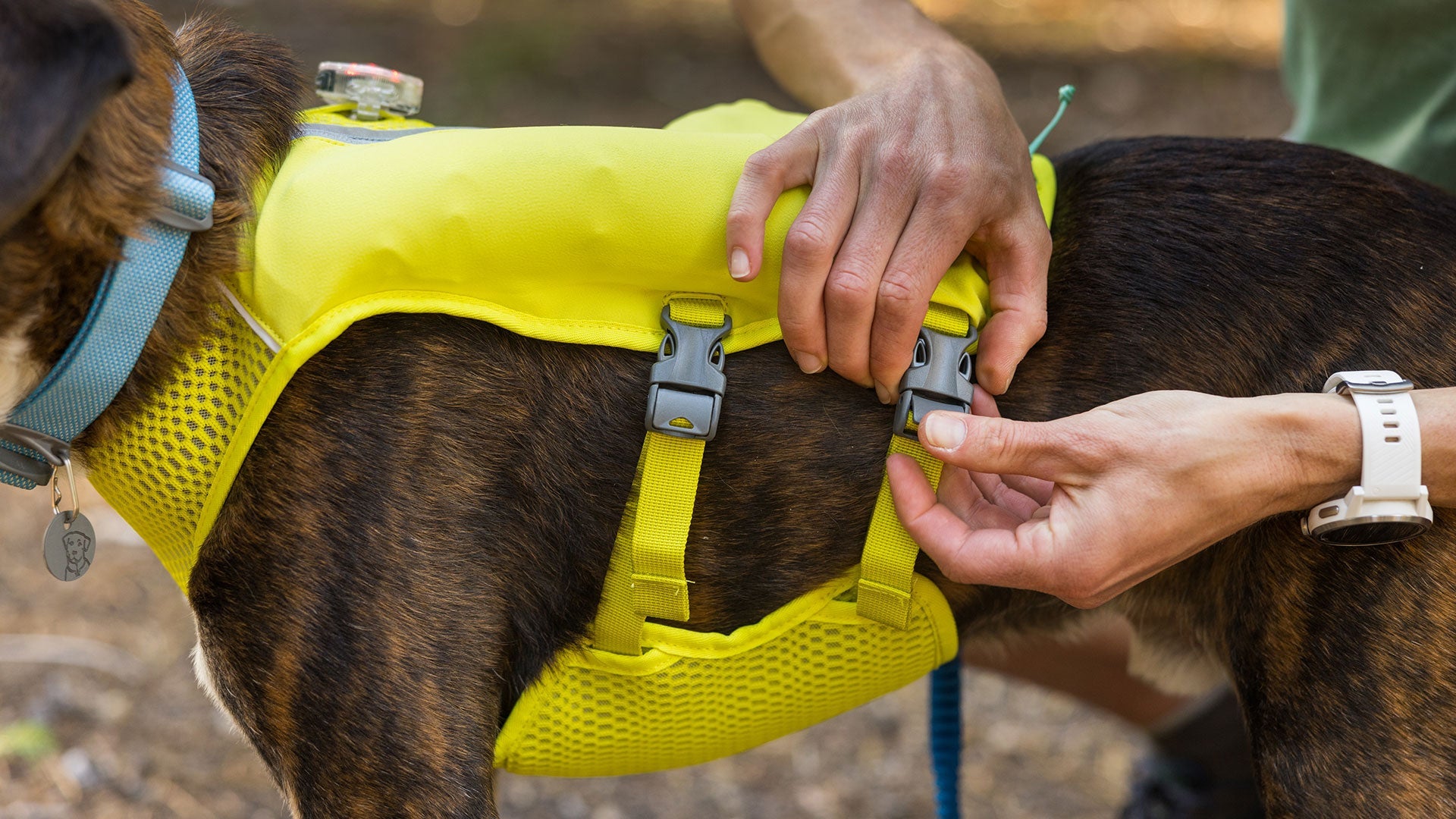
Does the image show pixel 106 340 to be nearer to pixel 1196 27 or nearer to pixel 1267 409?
pixel 1267 409

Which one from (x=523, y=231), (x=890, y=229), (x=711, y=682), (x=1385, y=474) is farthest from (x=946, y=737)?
(x=523, y=231)

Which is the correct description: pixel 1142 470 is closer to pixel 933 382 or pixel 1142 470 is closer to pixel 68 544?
pixel 933 382

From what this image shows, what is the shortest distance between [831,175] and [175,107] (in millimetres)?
929

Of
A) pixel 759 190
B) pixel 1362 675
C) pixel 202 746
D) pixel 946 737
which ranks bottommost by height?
pixel 202 746

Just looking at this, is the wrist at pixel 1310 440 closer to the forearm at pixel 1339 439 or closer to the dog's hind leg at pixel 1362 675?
the forearm at pixel 1339 439

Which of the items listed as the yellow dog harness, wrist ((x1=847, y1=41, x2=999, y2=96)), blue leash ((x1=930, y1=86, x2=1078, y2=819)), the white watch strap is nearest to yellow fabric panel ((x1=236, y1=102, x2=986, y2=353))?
the yellow dog harness

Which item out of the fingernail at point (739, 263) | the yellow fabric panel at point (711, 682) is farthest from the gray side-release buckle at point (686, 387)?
the yellow fabric panel at point (711, 682)

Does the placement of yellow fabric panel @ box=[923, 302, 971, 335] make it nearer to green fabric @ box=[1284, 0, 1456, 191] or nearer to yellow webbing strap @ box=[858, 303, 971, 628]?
yellow webbing strap @ box=[858, 303, 971, 628]

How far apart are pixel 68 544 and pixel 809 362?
117 centimetres

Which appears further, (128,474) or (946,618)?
(946,618)

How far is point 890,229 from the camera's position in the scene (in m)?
1.64

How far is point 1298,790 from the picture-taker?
5.47 feet

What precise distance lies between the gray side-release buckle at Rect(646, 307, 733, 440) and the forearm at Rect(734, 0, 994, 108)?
0.62 m

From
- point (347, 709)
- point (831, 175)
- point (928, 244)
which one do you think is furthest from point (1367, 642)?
point (347, 709)
